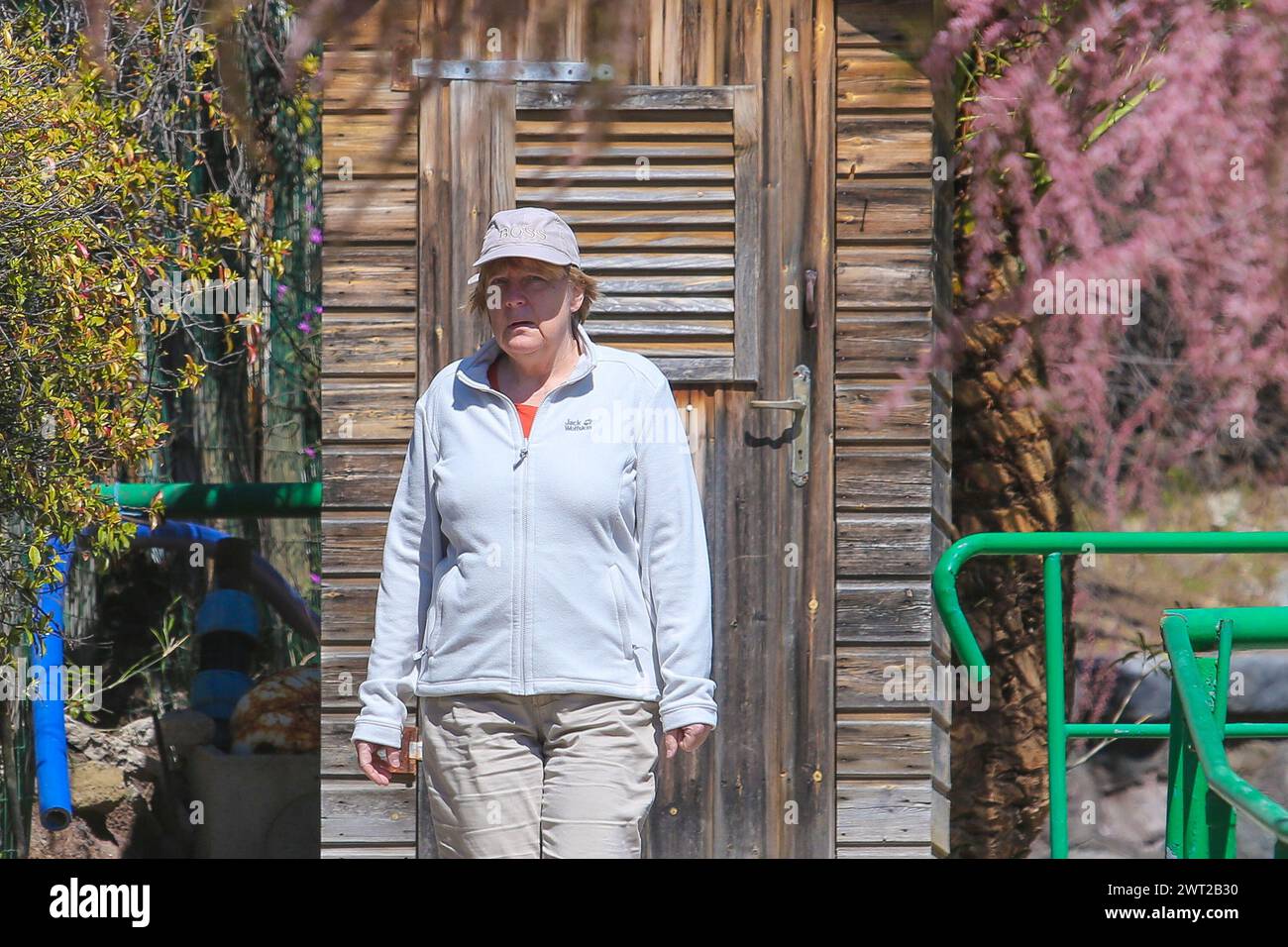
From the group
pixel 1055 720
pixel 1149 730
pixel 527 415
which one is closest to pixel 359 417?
pixel 527 415

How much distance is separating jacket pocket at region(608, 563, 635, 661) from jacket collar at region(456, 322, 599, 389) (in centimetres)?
43

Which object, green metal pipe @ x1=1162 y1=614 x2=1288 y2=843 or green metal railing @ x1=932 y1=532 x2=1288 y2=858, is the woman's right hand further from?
green metal pipe @ x1=1162 y1=614 x2=1288 y2=843

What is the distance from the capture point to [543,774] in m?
3.29

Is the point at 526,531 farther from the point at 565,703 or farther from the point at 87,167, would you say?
the point at 87,167

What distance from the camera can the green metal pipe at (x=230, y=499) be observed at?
5957mm

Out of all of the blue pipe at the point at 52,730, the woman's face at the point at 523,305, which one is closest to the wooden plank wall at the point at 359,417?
the blue pipe at the point at 52,730

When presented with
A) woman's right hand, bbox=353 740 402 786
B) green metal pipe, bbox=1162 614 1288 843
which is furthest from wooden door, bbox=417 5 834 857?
green metal pipe, bbox=1162 614 1288 843

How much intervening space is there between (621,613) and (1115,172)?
4.18 meters

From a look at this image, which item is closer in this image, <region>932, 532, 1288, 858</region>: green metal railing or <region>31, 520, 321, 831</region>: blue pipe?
<region>932, 532, 1288, 858</region>: green metal railing

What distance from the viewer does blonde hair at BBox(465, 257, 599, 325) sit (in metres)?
3.33

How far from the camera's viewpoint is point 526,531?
10.7 ft
